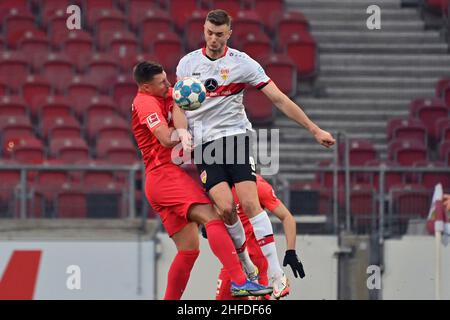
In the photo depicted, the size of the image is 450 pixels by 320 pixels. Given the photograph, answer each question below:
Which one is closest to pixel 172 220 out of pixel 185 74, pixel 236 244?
pixel 236 244

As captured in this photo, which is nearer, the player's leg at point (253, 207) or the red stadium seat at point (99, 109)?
the player's leg at point (253, 207)

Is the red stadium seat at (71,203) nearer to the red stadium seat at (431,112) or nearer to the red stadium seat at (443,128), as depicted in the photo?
the red stadium seat at (443,128)

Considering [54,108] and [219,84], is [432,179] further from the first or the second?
[54,108]

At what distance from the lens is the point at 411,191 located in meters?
14.0

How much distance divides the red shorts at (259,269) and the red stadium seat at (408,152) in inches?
232

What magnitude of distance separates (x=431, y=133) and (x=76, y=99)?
15.7 feet

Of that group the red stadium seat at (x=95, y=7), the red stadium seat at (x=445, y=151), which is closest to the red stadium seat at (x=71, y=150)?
the red stadium seat at (x=95, y=7)

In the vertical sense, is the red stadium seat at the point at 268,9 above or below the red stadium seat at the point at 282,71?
above

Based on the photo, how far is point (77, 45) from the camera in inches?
708

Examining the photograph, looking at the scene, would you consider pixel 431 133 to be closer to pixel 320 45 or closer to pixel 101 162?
pixel 320 45

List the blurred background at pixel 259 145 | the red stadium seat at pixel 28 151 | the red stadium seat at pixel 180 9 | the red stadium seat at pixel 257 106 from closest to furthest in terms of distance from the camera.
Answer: the blurred background at pixel 259 145
the red stadium seat at pixel 28 151
the red stadium seat at pixel 257 106
the red stadium seat at pixel 180 9

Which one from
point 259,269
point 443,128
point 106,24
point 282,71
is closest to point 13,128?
point 106,24

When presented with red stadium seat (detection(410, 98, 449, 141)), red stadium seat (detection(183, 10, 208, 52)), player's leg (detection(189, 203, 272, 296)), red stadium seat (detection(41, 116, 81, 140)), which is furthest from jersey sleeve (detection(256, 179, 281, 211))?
red stadium seat (detection(183, 10, 208, 52))

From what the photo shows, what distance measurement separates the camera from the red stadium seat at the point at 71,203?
1362 cm
